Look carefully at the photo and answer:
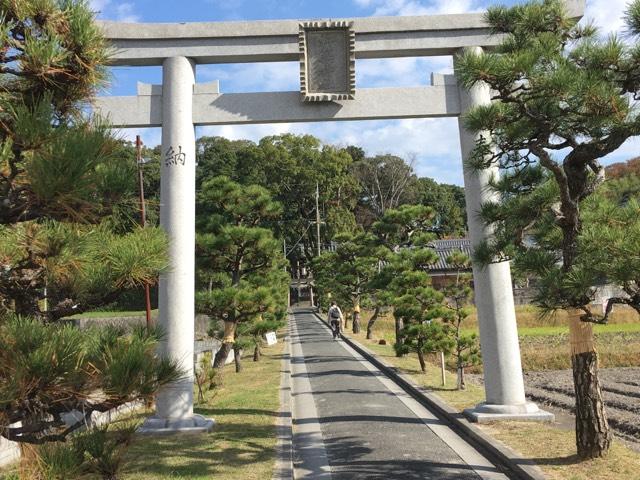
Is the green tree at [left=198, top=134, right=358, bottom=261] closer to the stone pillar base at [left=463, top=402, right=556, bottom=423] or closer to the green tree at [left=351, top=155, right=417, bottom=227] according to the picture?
the green tree at [left=351, top=155, right=417, bottom=227]

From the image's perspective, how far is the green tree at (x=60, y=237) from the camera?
2.45 meters

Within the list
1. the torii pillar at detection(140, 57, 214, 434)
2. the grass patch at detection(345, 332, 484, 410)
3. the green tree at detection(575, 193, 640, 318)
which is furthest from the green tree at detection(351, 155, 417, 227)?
the green tree at detection(575, 193, 640, 318)

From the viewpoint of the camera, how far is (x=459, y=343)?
37.0 feet

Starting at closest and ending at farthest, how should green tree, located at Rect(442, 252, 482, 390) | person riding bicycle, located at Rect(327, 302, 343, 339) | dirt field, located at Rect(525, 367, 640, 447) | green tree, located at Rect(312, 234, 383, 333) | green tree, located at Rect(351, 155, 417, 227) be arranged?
dirt field, located at Rect(525, 367, 640, 447) < green tree, located at Rect(442, 252, 482, 390) < person riding bicycle, located at Rect(327, 302, 343, 339) < green tree, located at Rect(312, 234, 383, 333) < green tree, located at Rect(351, 155, 417, 227)

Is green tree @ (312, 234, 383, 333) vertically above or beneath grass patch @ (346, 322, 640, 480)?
above

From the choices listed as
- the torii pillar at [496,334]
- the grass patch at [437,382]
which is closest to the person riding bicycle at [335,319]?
the grass patch at [437,382]

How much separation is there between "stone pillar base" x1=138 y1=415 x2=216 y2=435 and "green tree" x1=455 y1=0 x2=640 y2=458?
14.7ft

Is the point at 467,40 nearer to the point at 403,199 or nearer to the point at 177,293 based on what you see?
the point at 177,293

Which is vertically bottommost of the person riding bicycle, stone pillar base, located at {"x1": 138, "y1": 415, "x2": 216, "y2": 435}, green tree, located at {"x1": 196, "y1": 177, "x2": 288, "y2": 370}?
stone pillar base, located at {"x1": 138, "y1": 415, "x2": 216, "y2": 435}

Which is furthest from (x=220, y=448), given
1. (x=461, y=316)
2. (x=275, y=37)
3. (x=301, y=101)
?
(x=461, y=316)

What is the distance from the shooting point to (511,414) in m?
7.48

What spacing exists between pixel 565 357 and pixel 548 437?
11.9m

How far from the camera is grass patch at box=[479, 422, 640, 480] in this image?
17.3 ft

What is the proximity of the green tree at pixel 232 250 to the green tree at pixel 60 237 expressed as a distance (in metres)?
7.93
